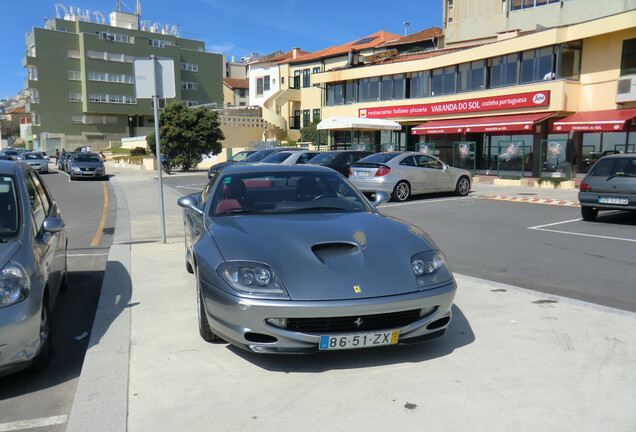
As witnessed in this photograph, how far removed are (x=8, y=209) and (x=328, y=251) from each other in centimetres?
265

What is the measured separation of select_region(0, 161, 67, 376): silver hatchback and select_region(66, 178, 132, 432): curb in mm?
399

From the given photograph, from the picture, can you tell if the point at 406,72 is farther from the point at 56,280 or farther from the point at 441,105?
the point at 56,280

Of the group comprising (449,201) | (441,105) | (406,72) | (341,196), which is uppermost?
(406,72)

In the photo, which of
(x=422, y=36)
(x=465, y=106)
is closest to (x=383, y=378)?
(x=465, y=106)

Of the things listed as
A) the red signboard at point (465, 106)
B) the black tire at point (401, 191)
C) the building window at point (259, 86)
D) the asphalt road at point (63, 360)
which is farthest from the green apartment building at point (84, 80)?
the asphalt road at point (63, 360)

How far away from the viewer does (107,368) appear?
379 cm

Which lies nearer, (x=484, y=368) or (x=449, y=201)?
(x=484, y=368)

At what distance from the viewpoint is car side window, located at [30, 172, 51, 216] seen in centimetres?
524

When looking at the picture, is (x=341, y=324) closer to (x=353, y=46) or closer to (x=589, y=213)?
(x=589, y=213)

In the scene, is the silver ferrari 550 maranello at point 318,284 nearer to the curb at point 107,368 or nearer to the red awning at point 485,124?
the curb at point 107,368

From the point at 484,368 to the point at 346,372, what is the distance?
988 millimetres

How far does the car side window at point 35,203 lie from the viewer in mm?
4508

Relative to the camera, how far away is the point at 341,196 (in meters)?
5.32

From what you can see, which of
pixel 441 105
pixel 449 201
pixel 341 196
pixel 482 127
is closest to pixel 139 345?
pixel 341 196
